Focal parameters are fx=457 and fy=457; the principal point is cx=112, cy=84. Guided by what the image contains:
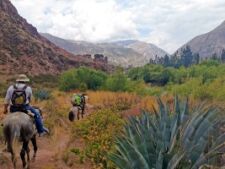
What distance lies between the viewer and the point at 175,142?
19.6ft

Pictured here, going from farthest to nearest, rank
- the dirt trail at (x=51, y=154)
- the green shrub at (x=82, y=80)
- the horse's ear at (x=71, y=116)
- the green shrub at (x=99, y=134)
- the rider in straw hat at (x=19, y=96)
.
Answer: the green shrub at (x=82, y=80)
the horse's ear at (x=71, y=116)
the dirt trail at (x=51, y=154)
the green shrub at (x=99, y=134)
the rider in straw hat at (x=19, y=96)

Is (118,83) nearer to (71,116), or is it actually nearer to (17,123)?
(71,116)

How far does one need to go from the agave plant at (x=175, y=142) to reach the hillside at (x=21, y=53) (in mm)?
59735

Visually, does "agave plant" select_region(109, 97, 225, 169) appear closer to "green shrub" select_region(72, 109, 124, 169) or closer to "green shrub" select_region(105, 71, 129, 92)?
"green shrub" select_region(72, 109, 124, 169)

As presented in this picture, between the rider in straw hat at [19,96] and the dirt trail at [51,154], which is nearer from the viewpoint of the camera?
the rider in straw hat at [19,96]

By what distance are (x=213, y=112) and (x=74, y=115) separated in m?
12.2

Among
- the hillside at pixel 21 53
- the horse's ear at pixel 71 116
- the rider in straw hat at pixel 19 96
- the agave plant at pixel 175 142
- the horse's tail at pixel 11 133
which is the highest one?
the hillside at pixel 21 53

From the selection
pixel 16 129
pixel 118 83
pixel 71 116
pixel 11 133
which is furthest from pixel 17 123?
pixel 118 83

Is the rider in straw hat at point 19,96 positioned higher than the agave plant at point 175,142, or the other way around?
the rider in straw hat at point 19,96

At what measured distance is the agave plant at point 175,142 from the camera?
19.2 feet

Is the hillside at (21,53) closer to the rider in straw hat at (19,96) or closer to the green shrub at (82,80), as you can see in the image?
the green shrub at (82,80)

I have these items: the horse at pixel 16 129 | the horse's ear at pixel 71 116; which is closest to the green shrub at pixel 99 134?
the horse at pixel 16 129

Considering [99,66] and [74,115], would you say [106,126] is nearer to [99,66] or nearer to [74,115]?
[74,115]

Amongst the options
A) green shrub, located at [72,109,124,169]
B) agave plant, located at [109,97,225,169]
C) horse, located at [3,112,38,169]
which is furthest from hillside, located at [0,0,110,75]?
agave plant, located at [109,97,225,169]
